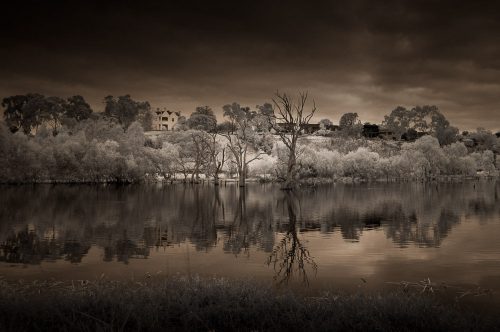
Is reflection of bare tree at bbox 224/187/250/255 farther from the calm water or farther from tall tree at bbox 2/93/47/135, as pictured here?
tall tree at bbox 2/93/47/135

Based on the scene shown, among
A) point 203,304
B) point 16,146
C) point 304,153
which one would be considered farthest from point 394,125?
point 203,304

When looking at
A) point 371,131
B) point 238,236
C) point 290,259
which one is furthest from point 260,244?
point 371,131

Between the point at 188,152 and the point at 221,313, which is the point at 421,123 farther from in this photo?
the point at 221,313

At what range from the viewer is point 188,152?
113438 mm

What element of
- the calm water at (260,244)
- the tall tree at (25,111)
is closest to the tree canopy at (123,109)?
the tall tree at (25,111)

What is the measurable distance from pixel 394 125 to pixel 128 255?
17391 centimetres

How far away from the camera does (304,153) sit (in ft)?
330

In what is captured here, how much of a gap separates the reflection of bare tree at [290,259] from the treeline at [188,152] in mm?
48984

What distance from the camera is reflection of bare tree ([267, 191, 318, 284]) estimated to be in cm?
1736

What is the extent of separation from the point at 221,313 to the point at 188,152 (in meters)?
103

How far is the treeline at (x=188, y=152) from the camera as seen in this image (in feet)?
290

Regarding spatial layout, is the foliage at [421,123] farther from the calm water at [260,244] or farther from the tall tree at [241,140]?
the calm water at [260,244]

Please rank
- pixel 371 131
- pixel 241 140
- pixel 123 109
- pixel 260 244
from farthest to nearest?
pixel 371 131
pixel 123 109
pixel 241 140
pixel 260 244

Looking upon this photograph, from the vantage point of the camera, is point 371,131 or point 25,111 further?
point 371,131
